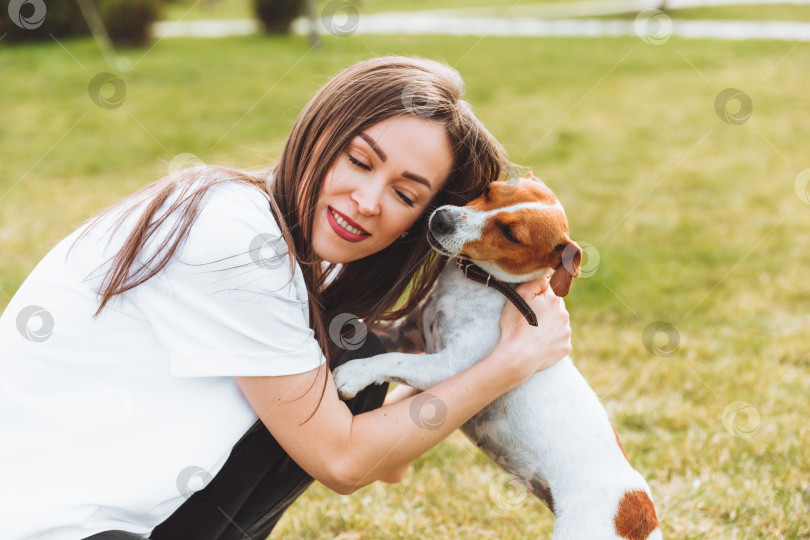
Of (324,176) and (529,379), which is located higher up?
(324,176)

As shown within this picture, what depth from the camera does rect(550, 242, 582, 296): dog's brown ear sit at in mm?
2375

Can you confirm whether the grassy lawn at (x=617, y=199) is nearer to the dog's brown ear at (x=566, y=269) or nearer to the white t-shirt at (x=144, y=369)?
the dog's brown ear at (x=566, y=269)

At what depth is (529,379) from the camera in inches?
96.3

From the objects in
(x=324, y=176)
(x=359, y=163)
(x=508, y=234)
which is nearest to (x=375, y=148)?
(x=359, y=163)

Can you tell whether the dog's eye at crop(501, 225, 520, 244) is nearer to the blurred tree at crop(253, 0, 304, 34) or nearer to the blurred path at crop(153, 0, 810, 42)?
the blurred path at crop(153, 0, 810, 42)

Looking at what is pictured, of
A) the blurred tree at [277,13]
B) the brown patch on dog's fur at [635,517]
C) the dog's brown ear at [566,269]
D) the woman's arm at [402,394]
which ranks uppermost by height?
the dog's brown ear at [566,269]

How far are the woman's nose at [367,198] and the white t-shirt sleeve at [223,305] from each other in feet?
1.03

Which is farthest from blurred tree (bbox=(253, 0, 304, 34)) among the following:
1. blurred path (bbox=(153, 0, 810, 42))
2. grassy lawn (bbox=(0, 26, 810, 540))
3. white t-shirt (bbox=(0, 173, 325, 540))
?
white t-shirt (bbox=(0, 173, 325, 540))

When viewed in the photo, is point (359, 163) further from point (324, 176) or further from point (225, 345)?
point (225, 345)

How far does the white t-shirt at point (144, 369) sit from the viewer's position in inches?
72.9

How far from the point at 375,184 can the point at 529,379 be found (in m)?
0.84

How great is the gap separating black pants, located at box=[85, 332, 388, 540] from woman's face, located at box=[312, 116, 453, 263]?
52 centimetres

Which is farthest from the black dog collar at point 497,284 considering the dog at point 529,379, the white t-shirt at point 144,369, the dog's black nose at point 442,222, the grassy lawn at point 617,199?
the grassy lawn at point 617,199

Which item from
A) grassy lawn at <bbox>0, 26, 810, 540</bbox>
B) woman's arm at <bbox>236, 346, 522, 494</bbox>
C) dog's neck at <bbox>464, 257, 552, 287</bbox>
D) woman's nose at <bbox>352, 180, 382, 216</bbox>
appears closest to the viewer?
woman's arm at <bbox>236, 346, 522, 494</bbox>
